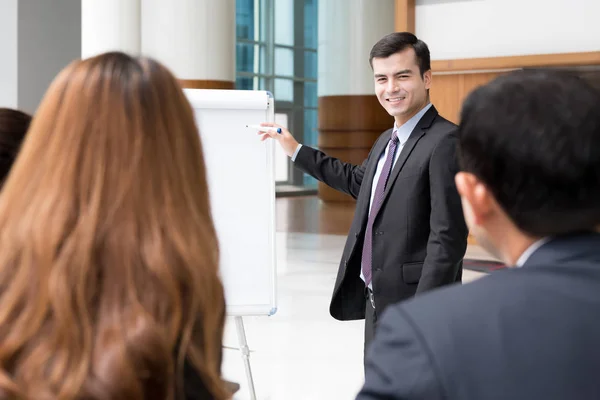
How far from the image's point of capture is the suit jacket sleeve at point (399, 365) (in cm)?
105

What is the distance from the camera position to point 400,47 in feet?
10.7

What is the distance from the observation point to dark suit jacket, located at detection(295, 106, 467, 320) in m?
2.95

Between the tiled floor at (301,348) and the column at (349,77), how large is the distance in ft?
26.5

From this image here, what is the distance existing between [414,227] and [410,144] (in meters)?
0.33

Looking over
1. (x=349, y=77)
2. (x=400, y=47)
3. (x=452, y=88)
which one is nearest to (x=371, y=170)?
(x=400, y=47)

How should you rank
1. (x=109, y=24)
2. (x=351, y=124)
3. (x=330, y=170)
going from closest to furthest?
(x=330, y=170) → (x=109, y=24) → (x=351, y=124)

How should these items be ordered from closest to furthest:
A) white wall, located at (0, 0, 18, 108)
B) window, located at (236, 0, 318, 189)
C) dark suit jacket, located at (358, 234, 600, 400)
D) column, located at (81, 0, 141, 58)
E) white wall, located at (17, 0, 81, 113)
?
dark suit jacket, located at (358, 234, 600, 400), column, located at (81, 0, 141, 58), white wall, located at (0, 0, 18, 108), white wall, located at (17, 0, 81, 113), window, located at (236, 0, 318, 189)

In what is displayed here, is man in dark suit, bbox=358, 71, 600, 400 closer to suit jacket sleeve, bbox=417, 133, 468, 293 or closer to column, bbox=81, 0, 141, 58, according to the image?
suit jacket sleeve, bbox=417, 133, 468, 293

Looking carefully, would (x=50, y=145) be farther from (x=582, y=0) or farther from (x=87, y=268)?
(x=582, y=0)

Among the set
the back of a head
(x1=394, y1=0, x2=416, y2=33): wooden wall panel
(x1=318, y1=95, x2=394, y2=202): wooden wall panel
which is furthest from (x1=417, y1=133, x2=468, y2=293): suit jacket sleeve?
(x1=318, y1=95, x2=394, y2=202): wooden wall panel

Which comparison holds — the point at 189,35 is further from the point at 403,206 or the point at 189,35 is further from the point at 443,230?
the point at 443,230

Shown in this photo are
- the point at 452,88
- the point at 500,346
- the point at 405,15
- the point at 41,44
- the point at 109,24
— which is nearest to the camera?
the point at 500,346

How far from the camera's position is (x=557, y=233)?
117cm

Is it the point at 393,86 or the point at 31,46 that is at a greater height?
the point at 31,46
